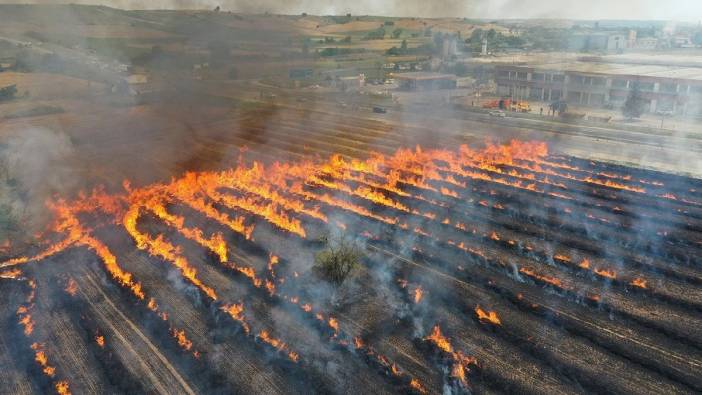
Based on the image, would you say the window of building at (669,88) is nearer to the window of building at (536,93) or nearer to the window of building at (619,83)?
the window of building at (619,83)

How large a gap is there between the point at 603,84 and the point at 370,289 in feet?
148

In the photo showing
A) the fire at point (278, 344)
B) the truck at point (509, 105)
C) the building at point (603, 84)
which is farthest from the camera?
the truck at point (509, 105)

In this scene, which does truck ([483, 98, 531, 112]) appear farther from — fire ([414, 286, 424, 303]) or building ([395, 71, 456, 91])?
fire ([414, 286, 424, 303])

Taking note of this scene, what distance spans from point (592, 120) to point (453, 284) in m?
34.6

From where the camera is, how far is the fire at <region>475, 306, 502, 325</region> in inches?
609

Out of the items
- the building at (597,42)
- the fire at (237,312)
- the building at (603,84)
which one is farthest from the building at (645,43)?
the fire at (237,312)

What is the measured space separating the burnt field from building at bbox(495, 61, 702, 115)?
22.2 metres

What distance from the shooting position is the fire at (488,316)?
15.5 metres

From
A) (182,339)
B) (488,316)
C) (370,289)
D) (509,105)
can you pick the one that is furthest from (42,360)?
(509,105)

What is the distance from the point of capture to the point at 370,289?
17406mm

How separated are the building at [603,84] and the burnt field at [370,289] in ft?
72.9

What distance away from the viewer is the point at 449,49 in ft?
276

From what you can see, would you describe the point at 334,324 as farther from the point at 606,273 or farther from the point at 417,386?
the point at 606,273

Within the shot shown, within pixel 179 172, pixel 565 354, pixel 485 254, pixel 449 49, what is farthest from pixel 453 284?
pixel 449 49
